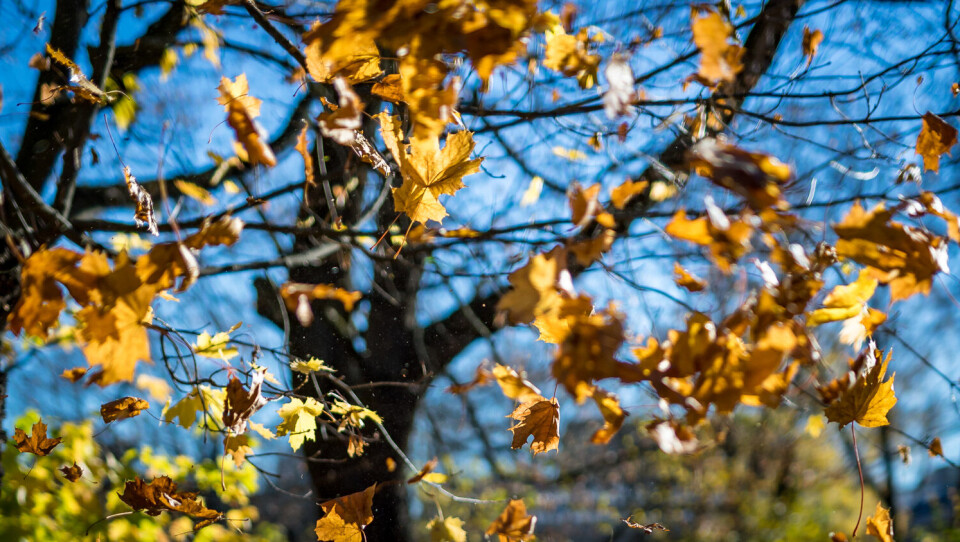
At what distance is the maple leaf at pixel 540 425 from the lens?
892 millimetres

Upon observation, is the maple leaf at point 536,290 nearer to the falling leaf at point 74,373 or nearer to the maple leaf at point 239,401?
the maple leaf at point 239,401

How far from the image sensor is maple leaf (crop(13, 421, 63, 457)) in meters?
1.05

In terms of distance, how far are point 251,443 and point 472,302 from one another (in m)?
0.88

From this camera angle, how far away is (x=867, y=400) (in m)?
0.76

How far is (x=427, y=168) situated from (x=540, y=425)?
474mm

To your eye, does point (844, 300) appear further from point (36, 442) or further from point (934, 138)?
point (36, 442)

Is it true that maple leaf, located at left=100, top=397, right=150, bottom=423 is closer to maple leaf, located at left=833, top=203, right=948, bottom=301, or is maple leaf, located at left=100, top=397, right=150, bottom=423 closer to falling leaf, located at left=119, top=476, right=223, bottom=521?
falling leaf, located at left=119, top=476, right=223, bottom=521

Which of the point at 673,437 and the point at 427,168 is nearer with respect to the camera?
the point at 673,437

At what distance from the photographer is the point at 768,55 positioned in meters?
1.43

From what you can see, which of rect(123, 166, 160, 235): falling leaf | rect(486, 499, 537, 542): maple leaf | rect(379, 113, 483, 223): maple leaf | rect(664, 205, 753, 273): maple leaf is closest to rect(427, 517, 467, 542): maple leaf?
rect(486, 499, 537, 542): maple leaf

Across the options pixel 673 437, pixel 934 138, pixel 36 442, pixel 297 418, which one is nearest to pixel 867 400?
pixel 673 437

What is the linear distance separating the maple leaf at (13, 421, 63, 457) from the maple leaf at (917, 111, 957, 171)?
171 centimetres

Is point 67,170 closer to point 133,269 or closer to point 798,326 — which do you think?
point 133,269

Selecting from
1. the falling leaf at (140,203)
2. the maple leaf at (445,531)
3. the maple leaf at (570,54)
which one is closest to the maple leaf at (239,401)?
the falling leaf at (140,203)
